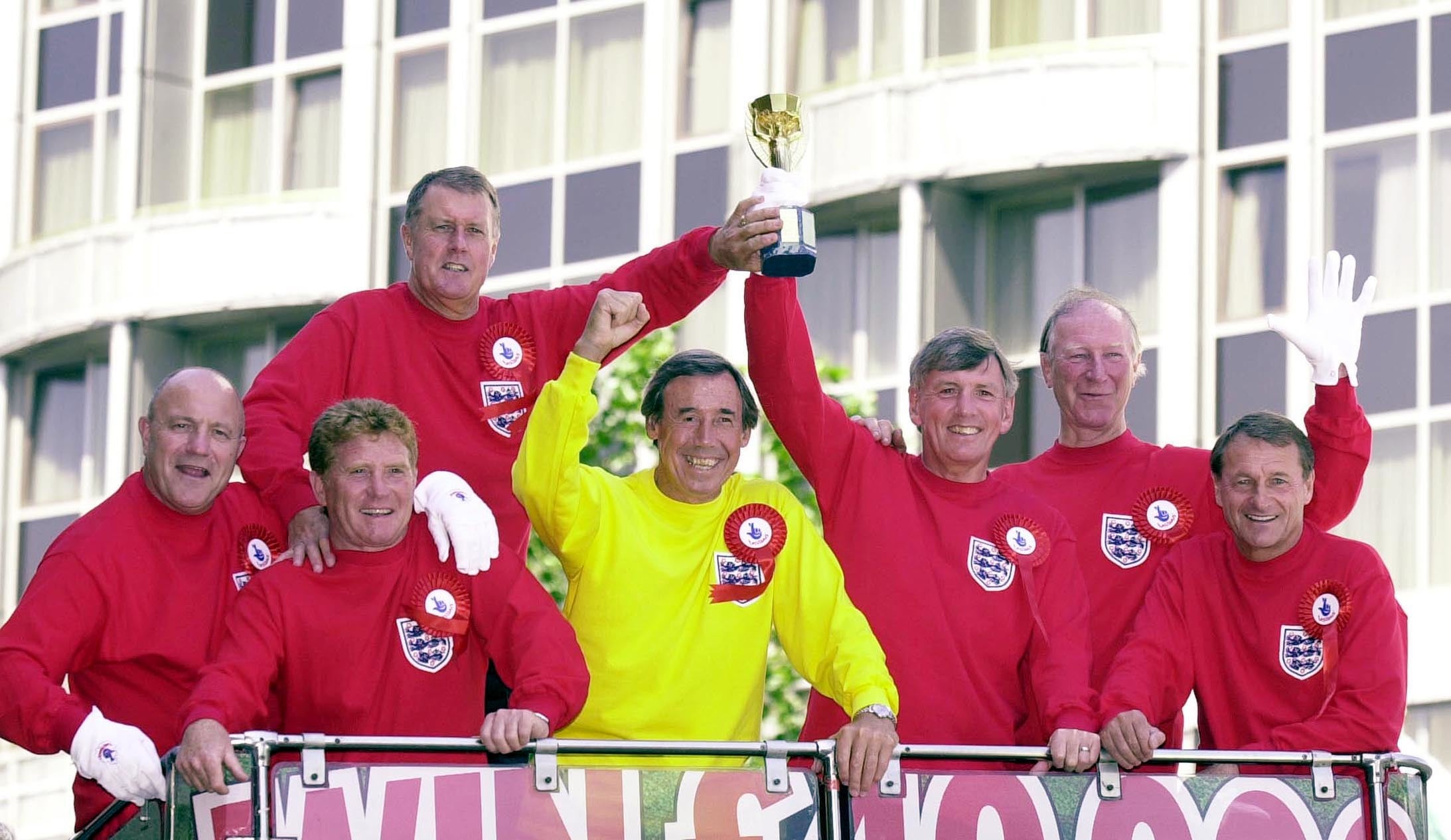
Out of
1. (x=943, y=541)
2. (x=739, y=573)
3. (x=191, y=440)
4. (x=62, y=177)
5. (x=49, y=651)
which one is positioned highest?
(x=62, y=177)

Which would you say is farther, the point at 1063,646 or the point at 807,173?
the point at 807,173

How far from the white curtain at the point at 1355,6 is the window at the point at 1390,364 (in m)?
2.52

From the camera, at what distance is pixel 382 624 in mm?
6816

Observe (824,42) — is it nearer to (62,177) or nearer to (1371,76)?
(1371,76)

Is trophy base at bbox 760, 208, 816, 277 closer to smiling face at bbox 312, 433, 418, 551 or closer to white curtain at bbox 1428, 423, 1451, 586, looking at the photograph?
smiling face at bbox 312, 433, 418, 551

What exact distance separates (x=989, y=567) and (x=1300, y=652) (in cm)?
92

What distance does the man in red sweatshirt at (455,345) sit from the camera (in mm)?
7754

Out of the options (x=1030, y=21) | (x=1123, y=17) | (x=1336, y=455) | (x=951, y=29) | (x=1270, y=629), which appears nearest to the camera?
(x=1270, y=629)

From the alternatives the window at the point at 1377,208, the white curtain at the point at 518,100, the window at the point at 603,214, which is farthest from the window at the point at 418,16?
the window at the point at 1377,208

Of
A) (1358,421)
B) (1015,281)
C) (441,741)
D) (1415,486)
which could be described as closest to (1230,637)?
(1358,421)

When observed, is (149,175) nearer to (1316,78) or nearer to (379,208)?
(379,208)

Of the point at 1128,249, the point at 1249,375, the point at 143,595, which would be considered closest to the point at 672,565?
the point at 143,595

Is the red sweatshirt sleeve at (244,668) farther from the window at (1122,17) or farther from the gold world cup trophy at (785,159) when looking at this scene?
the window at (1122,17)

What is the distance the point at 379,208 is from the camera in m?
25.3
